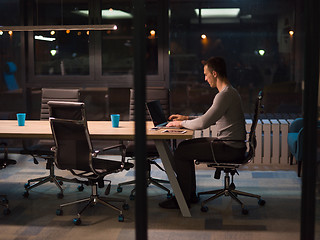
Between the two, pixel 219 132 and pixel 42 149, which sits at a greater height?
pixel 219 132

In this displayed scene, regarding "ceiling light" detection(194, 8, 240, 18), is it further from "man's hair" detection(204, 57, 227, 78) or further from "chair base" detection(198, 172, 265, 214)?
"chair base" detection(198, 172, 265, 214)

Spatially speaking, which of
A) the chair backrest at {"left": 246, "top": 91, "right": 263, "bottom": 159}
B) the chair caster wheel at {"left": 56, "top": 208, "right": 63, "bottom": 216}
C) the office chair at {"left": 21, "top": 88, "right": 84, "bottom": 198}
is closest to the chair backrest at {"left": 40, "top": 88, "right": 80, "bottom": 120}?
the office chair at {"left": 21, "top": 88, "right": 84, "bottom": 198}

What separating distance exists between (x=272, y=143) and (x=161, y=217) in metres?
2.69

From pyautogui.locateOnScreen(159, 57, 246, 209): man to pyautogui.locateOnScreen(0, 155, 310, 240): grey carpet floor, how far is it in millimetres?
367

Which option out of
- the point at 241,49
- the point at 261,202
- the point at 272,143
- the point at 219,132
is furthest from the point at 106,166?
the point at 241,49

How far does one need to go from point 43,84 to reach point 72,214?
3257mm

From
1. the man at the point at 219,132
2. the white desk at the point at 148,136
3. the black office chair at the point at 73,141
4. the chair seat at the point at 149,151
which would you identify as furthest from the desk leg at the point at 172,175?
the chair seat at the point at 149,151

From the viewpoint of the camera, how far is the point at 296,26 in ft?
23.1

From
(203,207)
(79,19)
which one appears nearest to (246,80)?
(79,19)

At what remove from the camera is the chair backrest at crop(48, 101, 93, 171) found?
4.23 metres

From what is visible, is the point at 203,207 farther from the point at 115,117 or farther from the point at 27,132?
the point at 27,132

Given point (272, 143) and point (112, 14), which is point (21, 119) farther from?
point (272, 143)

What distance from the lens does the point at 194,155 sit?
4.70m

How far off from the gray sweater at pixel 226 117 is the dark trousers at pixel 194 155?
0.25ft
